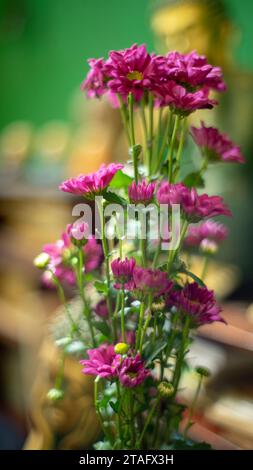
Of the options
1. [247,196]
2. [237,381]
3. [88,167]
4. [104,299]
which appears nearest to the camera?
[104,299]

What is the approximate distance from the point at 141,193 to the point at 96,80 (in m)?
0.14

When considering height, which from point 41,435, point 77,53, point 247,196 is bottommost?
point 41,435

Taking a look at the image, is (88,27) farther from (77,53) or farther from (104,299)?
(104,299)

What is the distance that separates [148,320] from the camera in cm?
49

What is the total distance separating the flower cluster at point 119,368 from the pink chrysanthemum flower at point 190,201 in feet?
0.47

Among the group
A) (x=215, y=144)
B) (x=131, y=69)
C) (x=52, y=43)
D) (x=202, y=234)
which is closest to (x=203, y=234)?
(x=202, y=234)

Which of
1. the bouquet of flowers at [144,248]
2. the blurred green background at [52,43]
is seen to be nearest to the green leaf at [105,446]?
the bouquet of flowers at [144,248]

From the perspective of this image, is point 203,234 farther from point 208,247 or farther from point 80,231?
point 80,231

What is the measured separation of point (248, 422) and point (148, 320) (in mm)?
500

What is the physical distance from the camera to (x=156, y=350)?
19.9 inches

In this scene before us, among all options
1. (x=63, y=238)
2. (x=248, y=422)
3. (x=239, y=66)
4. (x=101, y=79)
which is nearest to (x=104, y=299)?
(x=63, y=238)

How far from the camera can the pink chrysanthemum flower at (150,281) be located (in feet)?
1.51

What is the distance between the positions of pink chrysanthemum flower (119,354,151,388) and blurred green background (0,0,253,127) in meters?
1.37

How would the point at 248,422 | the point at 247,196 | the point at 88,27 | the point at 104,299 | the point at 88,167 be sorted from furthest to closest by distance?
the point at 88,27 → the point at 88,167 → the point at 247,196 → the point at 248,422 → the point at 104,299
